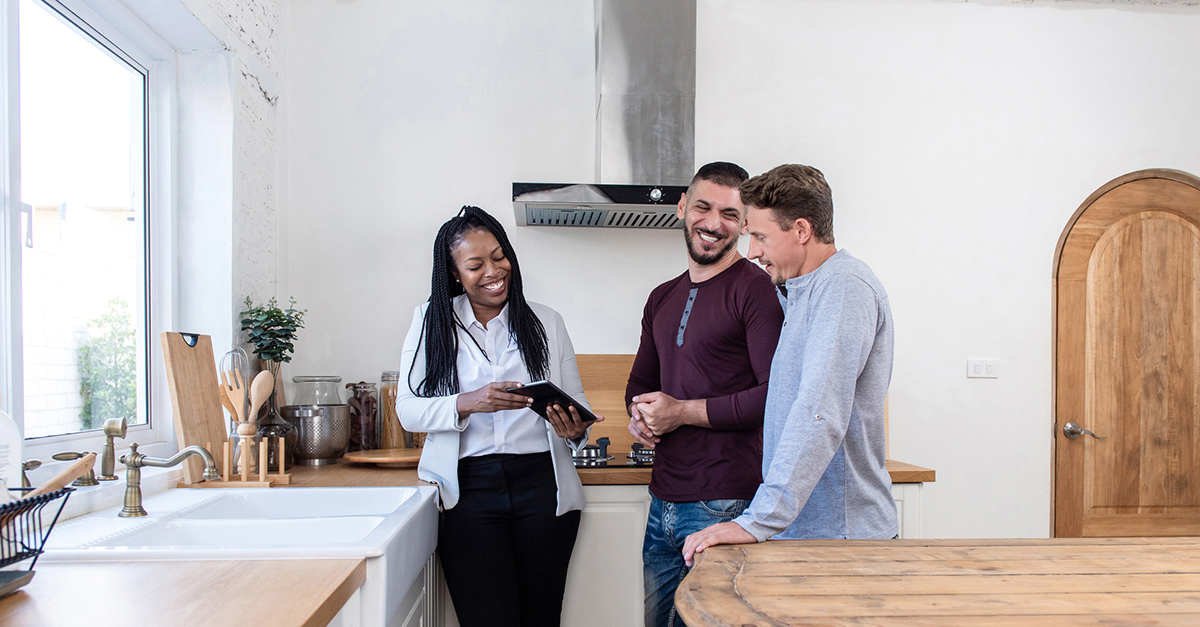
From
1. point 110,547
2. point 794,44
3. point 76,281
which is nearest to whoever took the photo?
point 110,547

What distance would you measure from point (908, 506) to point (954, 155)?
1.47 metres

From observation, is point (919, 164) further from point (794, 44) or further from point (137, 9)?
point (137, 9)

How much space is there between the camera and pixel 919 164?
9.71 ft

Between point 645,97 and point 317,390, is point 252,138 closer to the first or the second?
point 317,390

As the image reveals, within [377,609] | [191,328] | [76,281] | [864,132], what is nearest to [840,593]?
[377,609]

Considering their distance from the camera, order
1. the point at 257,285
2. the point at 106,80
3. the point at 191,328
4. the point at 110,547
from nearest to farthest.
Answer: the point at 110,547 < the point at 106,80 < the point at 191,328 < the point at 257,285

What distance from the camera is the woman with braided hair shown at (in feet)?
5.86

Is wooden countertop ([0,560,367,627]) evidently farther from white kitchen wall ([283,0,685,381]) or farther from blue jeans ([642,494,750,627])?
white kitchen wall ([283,0,685,381])

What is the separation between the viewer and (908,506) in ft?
7.50

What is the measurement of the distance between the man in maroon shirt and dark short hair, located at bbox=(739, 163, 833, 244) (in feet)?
0.77

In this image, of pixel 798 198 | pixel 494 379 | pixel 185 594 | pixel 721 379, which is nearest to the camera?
pixel 185 594

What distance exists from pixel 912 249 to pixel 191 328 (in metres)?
2.55

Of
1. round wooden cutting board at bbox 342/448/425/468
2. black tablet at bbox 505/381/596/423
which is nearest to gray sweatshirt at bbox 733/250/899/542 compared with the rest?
black tablet at bbox 505/381/596/423

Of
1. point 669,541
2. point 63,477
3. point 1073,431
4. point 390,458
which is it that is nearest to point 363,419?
point 390,458
